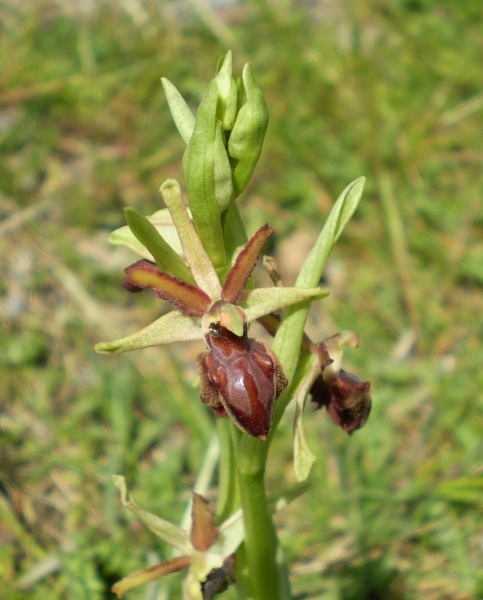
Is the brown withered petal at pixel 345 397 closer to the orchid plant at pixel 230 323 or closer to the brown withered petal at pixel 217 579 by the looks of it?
the orchid plant at pixel 230 323

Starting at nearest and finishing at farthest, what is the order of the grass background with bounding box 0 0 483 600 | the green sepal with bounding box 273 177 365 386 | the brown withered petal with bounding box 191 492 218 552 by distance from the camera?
1. the green sepal with bounding box 273 177 365 386
2. the brown withered petal with bounding box 191 492 218 552
3. the grass background with bounding box 0 0 483 600

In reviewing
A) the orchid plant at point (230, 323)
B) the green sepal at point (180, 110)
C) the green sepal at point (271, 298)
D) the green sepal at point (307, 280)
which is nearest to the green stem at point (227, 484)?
the orchid plant at point (230, 323)

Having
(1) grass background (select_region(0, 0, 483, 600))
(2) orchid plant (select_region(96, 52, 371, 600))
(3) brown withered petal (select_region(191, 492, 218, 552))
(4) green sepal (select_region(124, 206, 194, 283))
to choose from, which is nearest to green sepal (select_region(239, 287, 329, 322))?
(2) orchid plant (select_region(96, 52, 371, 600))

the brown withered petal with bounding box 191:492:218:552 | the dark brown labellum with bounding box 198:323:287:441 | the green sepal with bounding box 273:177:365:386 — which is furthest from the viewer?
the brown withered petal with bounding box 191:492:218:552

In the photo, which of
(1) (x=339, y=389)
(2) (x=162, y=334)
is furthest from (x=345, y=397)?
(2) (x=162, y=334)

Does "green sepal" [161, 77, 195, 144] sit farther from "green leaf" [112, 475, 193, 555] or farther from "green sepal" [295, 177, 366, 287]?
"green leaf" [112, 475, 193, 555]

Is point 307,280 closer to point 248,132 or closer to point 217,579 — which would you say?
point 248,132
